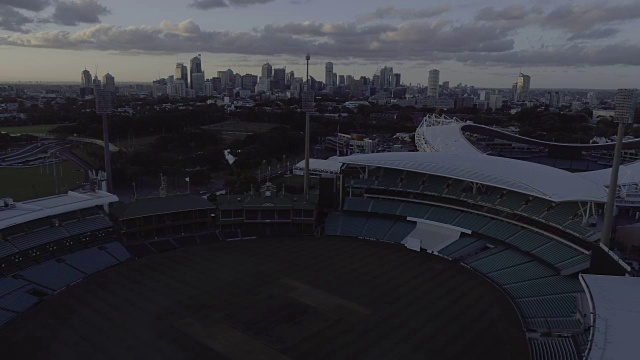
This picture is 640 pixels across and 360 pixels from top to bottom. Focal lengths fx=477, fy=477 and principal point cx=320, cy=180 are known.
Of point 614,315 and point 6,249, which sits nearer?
point 614,315

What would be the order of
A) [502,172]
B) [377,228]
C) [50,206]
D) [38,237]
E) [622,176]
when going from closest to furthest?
[38,237], [50,206], [502,172], [622,176], [377,228]

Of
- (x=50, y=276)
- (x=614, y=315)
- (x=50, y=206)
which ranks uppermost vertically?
(x=614, y=315)

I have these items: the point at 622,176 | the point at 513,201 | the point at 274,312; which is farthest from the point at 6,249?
the point at 622,176

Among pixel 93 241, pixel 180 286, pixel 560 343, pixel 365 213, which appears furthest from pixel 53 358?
pixel 365 213

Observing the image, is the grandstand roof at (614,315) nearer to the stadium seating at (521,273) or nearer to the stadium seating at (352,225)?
the stadium seating at (521,273)

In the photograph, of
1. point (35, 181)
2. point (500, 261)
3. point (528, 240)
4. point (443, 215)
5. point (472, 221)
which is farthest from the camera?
point (35, 181)

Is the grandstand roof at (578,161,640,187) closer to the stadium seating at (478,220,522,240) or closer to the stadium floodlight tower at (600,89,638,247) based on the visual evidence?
the stadium seating at (478,220,522,240)

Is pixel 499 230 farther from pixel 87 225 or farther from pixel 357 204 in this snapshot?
pixel 87 225
